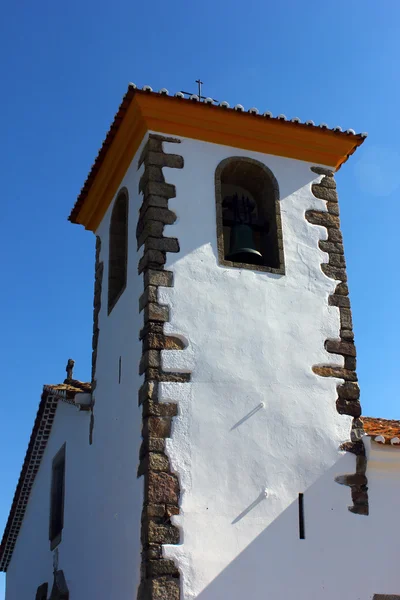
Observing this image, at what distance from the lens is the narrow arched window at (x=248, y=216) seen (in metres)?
8.09

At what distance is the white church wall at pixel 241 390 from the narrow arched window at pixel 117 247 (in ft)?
3.86

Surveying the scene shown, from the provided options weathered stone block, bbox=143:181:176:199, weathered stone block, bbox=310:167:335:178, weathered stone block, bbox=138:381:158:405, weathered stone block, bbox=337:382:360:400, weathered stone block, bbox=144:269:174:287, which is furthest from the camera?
weathered stone block, bbox=310:167:335:178

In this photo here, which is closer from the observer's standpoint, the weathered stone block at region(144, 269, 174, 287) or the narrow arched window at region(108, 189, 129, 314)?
the weathered stone block at region(144, 269, 174, 287)

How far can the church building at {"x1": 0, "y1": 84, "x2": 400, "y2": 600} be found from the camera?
22.2ft

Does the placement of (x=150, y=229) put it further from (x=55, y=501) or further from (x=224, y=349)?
(x=55, y=501)

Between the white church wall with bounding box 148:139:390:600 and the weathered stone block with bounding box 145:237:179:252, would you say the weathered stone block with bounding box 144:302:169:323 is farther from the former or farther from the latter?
the weathered stone block with bounding box 145:237:179:252

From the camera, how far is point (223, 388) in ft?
23.8

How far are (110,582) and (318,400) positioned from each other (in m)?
2.47

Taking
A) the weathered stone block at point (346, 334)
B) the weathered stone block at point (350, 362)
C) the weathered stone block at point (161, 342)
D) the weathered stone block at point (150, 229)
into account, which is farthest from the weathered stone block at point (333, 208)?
the weathered stone block at point (161, 342)

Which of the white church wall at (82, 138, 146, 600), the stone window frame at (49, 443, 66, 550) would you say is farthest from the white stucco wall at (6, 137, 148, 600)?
the stone window frame at (49, 443, 66, 550)

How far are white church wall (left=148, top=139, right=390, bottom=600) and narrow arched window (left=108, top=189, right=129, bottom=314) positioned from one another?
1.18 m

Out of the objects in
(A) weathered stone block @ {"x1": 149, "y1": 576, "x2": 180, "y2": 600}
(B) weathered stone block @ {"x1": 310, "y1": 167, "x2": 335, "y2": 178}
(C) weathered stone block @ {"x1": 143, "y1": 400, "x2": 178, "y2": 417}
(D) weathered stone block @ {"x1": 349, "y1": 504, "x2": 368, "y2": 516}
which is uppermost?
(B) weathered stone block @ {"x1": 310, "y1": 167, "x2": 335, "y2": 178}

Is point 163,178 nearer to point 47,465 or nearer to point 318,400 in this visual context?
point 318,400

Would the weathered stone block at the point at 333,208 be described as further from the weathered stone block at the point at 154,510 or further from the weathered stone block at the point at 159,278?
the weathered stone block at the point at 154,510
